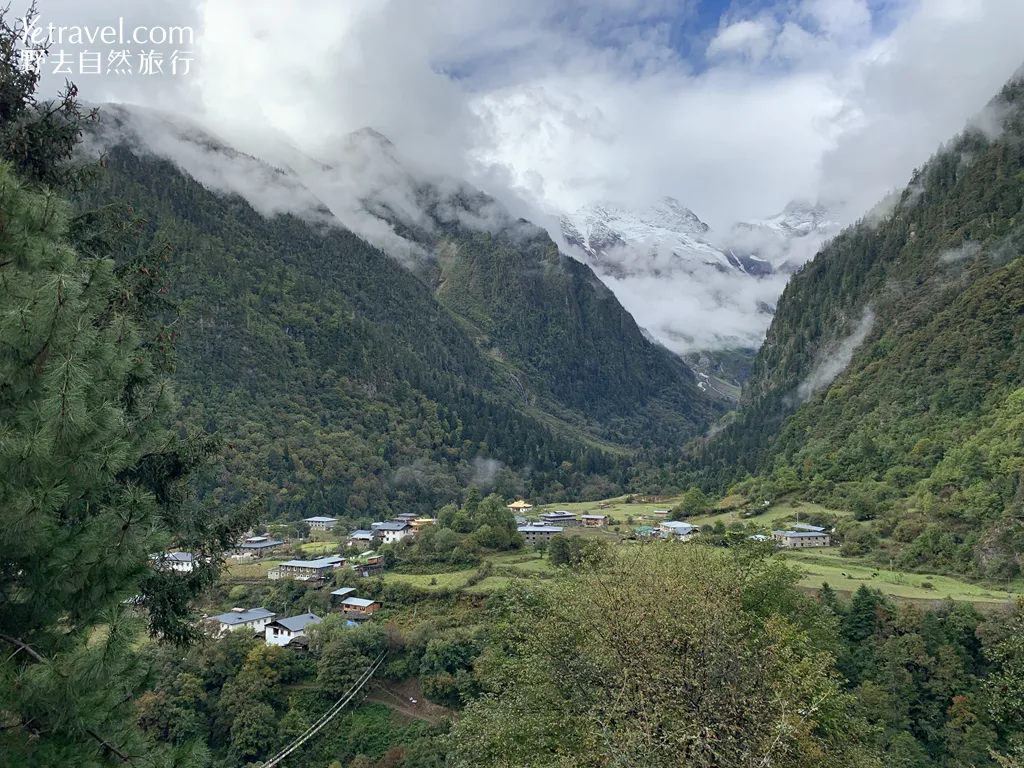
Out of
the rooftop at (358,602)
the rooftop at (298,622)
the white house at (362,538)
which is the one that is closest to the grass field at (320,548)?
the white house at (362,538)

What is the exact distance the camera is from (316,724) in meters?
34.1

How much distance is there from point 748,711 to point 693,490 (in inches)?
2583

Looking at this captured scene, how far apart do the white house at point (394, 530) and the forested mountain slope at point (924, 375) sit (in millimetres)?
39457

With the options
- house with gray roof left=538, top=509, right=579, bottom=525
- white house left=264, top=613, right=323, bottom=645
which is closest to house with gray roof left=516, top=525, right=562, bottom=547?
house with gray roof left=538, top=509, right=579, bottom=525

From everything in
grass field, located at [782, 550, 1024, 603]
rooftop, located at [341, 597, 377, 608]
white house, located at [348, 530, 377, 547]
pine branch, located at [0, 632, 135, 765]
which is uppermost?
pine branch, located at [0, 632, 135, 765]

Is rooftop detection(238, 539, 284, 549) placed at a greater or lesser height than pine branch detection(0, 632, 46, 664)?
lesser

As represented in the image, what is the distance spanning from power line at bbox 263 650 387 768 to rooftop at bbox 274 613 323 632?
543cm

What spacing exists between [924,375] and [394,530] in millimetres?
56039

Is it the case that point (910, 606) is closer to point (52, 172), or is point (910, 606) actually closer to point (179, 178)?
point (52, 172)

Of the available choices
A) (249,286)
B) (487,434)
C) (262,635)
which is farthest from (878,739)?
(249,286)

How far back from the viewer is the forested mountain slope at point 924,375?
147 feet

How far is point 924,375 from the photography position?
209 feet

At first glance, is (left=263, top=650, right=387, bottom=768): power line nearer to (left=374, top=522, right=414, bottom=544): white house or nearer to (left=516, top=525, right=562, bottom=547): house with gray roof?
(left=516, top=525, right=562, bottom=547): house with gray roof

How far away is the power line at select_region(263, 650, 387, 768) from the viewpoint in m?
32.2
